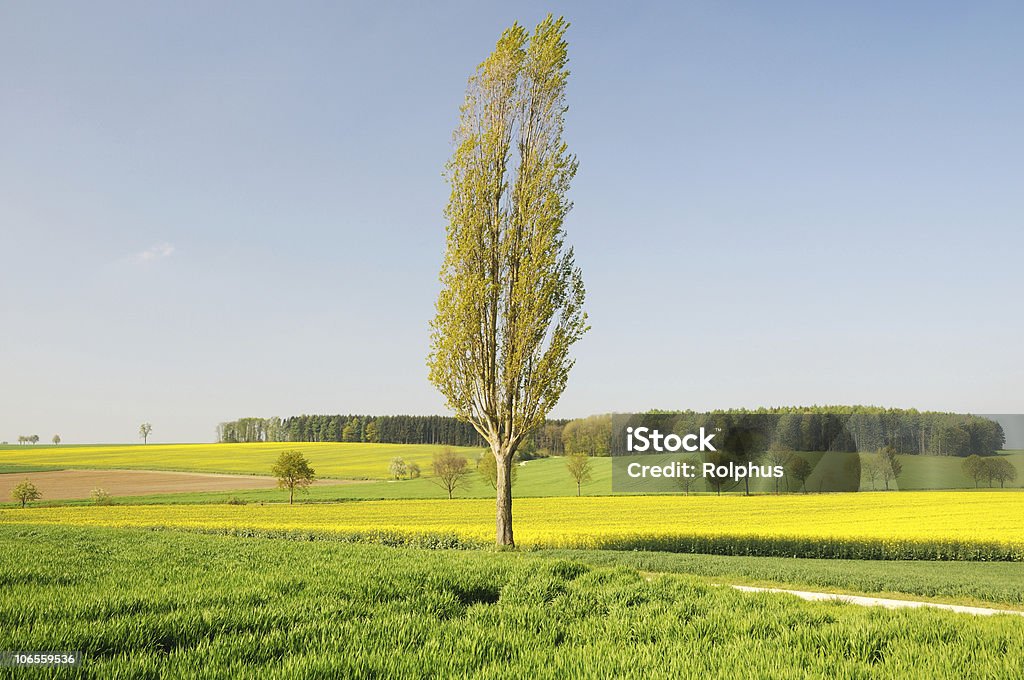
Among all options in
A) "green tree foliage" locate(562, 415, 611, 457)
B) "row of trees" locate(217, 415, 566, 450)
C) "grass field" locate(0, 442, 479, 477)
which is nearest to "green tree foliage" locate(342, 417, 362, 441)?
"row of trees" locate(217, 415, 566, 450)

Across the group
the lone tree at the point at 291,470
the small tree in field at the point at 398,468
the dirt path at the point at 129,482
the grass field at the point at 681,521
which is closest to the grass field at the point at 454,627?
the grass field at the point at 681,521

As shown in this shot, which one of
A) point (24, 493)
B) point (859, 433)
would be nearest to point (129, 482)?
point (24, 493)

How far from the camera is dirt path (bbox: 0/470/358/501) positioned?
165 feet

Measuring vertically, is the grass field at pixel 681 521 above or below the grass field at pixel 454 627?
below

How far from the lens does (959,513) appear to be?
113 ft

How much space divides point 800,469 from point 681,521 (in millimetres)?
23491

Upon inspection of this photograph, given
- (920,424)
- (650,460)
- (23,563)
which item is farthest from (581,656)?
(650,460)

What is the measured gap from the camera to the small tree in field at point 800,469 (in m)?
51.3

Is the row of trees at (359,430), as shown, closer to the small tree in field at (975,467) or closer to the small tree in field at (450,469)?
the small tree in field at (450,469)

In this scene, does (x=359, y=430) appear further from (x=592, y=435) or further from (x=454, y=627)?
(x=454, y=627)

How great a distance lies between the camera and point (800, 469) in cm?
5138

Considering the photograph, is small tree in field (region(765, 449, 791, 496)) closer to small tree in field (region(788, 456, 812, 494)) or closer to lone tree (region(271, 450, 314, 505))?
small tree in field (region(788, 456, 812, 494))

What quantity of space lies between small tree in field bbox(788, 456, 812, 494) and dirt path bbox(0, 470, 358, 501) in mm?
45237

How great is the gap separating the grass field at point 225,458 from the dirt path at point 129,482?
7409 mm
